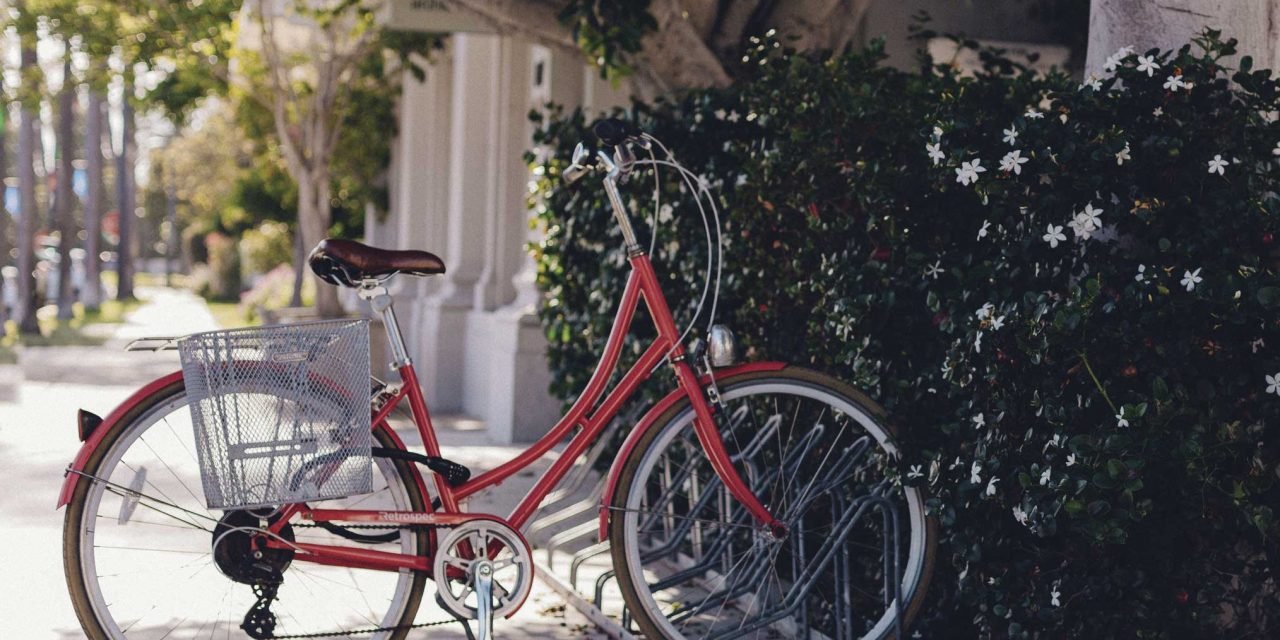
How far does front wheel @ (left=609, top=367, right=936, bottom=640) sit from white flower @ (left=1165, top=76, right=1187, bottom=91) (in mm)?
1062

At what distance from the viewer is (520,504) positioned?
388 cm

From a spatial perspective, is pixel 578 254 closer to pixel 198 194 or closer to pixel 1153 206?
pixel 1153 206

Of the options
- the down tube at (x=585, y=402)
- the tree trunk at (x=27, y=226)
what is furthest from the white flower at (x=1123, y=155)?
the tree trunk at (x=27, y=226)

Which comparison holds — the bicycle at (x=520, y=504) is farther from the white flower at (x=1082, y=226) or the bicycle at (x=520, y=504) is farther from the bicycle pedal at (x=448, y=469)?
the white flower at (x=1082, y=226)

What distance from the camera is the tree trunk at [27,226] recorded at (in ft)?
67.3

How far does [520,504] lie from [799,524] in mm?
767

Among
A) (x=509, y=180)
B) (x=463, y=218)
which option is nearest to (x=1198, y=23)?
(x=509, y=180)

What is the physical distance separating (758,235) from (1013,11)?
16.8 feet

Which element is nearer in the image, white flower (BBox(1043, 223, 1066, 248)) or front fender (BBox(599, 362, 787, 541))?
white flower (BBox(1043, 223, 1066, 248))

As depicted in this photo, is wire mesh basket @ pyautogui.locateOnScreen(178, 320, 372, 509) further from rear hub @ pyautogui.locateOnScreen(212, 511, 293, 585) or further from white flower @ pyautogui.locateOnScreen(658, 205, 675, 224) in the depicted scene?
white flower @ pyautogui.locateOnScreen(658, 205, 675, 224)

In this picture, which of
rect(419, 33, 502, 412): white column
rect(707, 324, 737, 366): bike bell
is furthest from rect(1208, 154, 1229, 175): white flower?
rect(419, 33, 502, 412): white column

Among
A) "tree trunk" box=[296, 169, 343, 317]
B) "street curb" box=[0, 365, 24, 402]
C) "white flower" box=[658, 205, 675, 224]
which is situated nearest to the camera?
"white flower" box=[658, 205, 675, 224]

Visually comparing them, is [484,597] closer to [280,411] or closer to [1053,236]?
[280,411]

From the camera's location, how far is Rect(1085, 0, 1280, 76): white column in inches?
140
